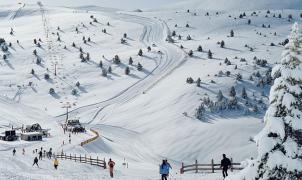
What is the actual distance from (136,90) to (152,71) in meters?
12.0

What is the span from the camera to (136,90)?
359 ft

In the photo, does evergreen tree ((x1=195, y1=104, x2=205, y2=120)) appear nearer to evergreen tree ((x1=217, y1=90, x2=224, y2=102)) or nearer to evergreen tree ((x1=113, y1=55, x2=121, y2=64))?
evergreen tree ((x1=217, y1=90, x2=224, y2=102))

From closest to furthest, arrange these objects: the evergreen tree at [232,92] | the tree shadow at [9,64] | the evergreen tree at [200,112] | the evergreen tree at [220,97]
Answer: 1. the evergreen tree at [200,112]
2. the evergreen tree at [220,97]
3. the evergreen tree at [232,92]
4. the tree shadow at [9,64]

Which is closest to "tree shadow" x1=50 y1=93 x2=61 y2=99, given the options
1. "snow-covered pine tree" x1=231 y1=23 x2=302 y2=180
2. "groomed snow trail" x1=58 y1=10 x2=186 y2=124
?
"groomed snow trail" x1=58 y1=10 x2=186 y2=124

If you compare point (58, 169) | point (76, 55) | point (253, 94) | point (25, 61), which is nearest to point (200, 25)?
point (76, 55)

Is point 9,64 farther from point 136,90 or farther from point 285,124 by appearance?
point 285,124

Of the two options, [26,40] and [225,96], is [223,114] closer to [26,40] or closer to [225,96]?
[225,96]

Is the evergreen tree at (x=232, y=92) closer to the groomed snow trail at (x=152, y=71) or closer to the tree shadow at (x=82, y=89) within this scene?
the groomed snow trail at (x=152, y=71)

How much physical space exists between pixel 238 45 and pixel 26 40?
65.2 metres

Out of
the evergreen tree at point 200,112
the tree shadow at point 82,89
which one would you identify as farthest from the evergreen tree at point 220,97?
the tree shadow at point 82,89

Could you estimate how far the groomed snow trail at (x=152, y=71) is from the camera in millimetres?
99569

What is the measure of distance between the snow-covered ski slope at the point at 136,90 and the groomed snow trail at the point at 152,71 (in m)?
0.24

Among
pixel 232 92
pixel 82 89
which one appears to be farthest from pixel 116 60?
pixel 232 92

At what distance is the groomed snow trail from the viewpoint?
99.6 metres
